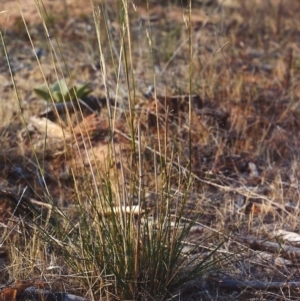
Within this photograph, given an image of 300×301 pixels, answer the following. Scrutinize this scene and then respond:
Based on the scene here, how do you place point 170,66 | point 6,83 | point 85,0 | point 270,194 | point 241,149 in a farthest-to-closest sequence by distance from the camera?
1. point 85,0
2. point 170,66
3. point 6,83
4. point 241,149
5. point 270,194

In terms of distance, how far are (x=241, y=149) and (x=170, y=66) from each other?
4.11ft

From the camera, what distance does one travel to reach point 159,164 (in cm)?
321

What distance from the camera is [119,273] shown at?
223cm

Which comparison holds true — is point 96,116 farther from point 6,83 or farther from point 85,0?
point 85,0

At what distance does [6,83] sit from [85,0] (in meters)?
2.19

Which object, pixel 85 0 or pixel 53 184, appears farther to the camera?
pixel 85 0

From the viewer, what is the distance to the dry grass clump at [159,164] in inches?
88.2

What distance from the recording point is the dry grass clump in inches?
88.2

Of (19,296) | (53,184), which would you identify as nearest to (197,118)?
(53,184)

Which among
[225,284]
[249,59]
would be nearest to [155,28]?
[249,59]

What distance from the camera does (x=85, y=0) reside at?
6352 millimetres

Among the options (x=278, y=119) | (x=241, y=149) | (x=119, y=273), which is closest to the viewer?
(x=119, y=273)

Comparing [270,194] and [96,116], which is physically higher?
[96,116]

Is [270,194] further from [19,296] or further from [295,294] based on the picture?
[19,296]
